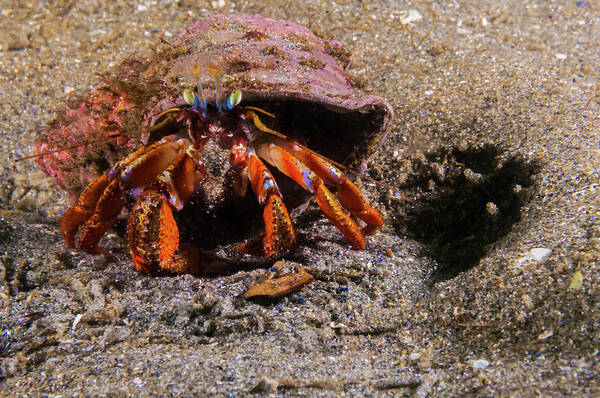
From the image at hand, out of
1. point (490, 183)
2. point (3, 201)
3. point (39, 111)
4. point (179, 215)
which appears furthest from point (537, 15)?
A: point (3, 201)

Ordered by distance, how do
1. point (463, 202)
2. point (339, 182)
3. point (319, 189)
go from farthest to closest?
point (463, 202)
point (339, 182)
point (319, 189)

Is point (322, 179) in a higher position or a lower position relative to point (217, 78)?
lower

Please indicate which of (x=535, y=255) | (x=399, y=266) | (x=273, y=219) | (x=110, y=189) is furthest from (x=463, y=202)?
(x=110, y=189)

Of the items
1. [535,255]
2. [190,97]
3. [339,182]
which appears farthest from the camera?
[339,182]

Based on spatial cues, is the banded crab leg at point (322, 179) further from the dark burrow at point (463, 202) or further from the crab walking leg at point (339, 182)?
the dark burrow at point (463, 202)

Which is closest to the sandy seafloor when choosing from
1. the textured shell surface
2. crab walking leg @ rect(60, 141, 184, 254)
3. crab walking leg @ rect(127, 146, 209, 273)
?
crab walking leg @ rect(127, 146, 209, 273)

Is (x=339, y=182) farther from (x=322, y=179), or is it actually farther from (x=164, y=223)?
(x=164, y=223)

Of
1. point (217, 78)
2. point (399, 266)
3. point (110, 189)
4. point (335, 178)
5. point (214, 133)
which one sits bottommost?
point (399, 266)

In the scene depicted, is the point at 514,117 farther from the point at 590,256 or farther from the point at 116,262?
the point at 116,262
